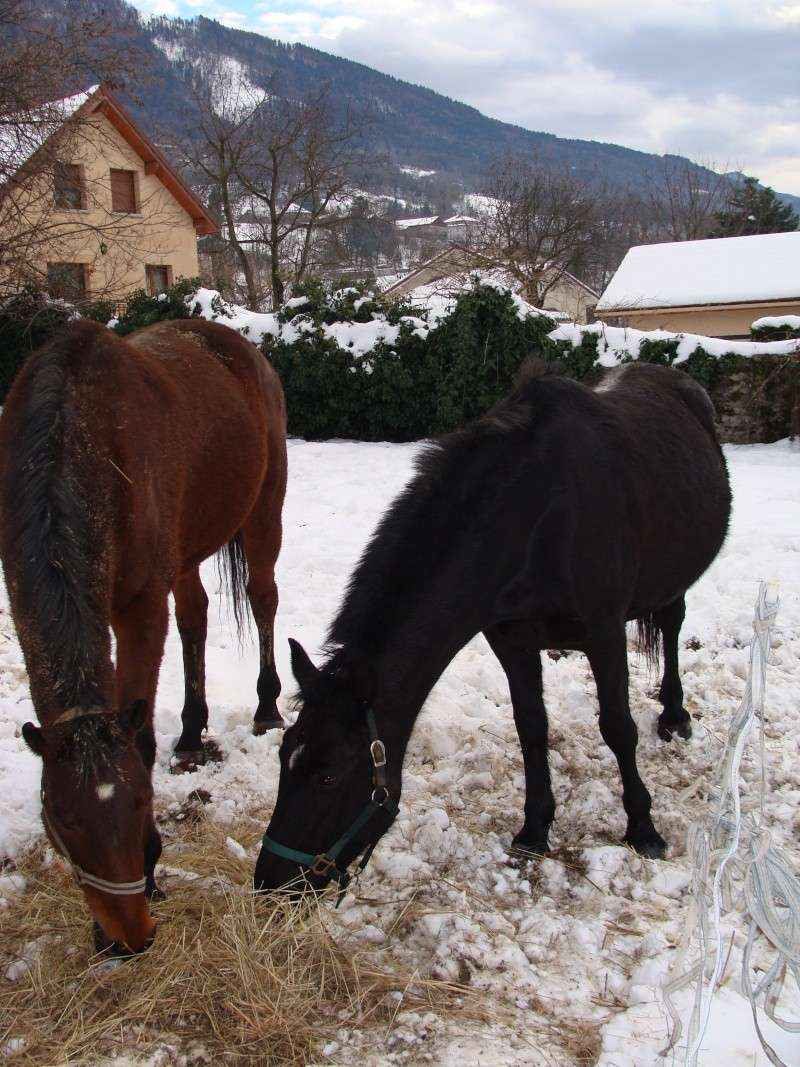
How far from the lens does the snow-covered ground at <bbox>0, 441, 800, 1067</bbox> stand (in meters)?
2.19

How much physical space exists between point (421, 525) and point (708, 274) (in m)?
24.6

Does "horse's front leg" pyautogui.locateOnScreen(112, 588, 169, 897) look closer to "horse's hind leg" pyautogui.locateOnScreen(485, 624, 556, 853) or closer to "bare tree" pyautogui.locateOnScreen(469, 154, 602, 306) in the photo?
"horse's hind leg" pyautogui.locateOnScreen(485, 624, 556, 853)

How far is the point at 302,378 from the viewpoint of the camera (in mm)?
12820

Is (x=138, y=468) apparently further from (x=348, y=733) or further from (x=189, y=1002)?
(x=189, y=1002)

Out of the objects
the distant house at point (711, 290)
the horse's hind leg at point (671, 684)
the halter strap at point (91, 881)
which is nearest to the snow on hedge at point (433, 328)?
the horse's hind leg at point (671, 684)

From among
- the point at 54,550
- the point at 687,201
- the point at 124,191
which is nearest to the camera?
the point at 54,550

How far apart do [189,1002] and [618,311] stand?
22187mm

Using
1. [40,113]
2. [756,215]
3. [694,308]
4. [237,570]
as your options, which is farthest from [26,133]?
[756,215]

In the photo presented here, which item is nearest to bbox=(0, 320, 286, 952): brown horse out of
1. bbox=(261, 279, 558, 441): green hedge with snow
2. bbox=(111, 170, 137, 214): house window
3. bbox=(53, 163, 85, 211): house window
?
bbox=(261, 279, 558, 441): green hedge with snow

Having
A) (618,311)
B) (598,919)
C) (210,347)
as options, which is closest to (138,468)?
(210,347)

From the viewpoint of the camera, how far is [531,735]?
321cm

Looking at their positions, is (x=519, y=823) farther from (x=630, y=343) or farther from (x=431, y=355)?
(x=630, y=343)

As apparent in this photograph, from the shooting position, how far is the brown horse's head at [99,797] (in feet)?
6.62

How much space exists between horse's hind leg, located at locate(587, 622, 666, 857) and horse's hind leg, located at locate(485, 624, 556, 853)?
11.0 inches
